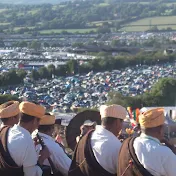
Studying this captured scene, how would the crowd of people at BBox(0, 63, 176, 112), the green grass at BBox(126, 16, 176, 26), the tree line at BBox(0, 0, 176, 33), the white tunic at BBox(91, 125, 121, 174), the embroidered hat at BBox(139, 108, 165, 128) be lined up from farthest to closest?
the tree line at BBox(0, 0, 176, 33), the green grass at BBox(126, 16, 176, 26), the crowd of people at BBox(0, 63, 176, 112), the white tunic at BBox(91, 125, 121, 174), the embroidered hat at BBox(139, 108, 165, 128)

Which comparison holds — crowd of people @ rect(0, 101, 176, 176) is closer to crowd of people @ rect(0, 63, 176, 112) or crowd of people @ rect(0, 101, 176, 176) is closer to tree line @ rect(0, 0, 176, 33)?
crowd of people @ rect(0, 63, 176, 112)

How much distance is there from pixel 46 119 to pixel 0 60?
5870 centimetres

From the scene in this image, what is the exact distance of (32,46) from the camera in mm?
80562

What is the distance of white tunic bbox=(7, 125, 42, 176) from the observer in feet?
11.5

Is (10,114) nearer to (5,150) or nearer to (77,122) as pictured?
(5,150)

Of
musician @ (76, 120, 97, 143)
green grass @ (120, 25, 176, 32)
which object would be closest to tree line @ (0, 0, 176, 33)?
green grass @ (120, 25, 176, 32)

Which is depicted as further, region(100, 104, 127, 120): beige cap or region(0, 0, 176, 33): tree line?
region(0, 0, 176, 33): tree line

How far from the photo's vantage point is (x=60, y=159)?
375 centimetres

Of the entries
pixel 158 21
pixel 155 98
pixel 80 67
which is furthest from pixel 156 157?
pixel 158 21

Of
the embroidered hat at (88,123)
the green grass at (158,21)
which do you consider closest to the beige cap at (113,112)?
the embroidered hat at (88,123)

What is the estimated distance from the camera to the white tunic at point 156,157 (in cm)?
314

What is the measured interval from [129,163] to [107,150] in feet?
0.86

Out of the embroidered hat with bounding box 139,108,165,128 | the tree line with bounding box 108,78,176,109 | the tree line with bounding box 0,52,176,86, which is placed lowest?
the tree line with bounding box 0,52,176,86

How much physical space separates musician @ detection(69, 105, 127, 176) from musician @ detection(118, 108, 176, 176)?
0.51 feet
